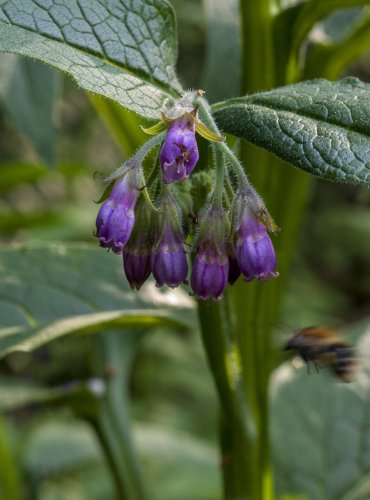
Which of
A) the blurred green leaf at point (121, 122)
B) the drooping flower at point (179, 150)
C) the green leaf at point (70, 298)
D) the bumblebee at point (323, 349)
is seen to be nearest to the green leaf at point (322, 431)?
the bumblebee at point (323, 349)

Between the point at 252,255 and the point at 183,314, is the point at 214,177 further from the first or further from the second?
the point at 183,314

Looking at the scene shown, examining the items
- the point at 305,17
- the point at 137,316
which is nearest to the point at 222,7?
the point at 305,17

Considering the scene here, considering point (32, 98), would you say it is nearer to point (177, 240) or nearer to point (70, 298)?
point (70, 298)

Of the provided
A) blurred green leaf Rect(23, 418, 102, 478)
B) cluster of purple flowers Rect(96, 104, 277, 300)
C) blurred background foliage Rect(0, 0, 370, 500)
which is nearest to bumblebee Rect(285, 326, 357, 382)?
blurred background foliage Rect(0, 0, 370, 500)

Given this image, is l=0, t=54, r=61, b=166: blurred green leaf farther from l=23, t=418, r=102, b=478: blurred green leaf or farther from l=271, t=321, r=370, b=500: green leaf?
l=23, t=418, r=102, b=478: blurred green leaf

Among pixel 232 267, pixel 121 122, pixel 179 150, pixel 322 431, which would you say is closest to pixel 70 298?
pixel 121 122
